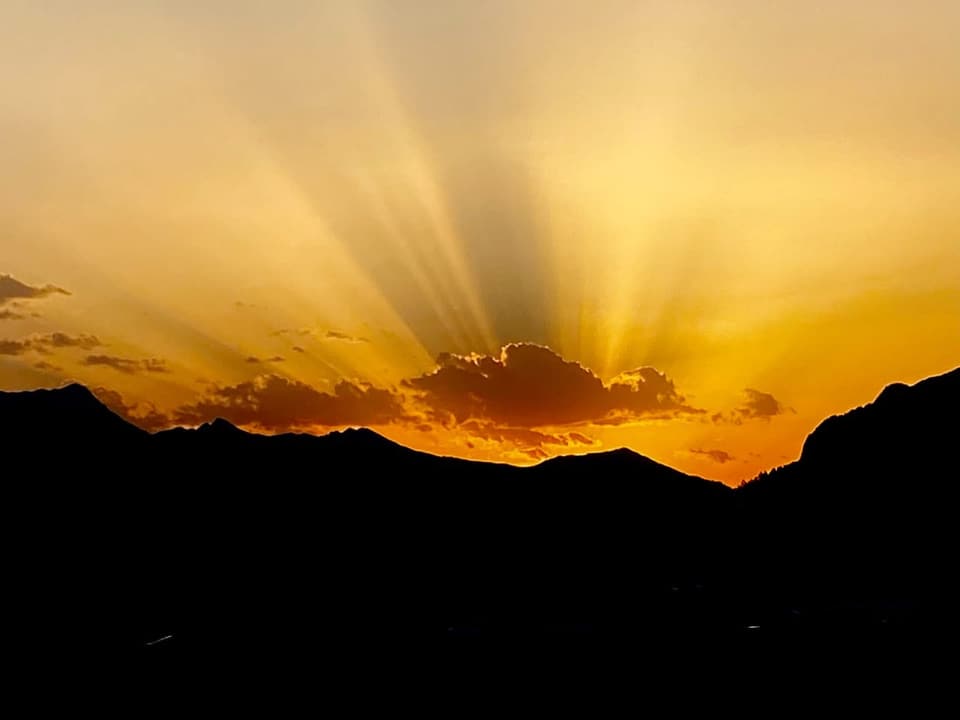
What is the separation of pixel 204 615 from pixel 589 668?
125012 mm

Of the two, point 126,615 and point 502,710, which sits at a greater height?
point 126,615

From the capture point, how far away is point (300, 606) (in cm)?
19562

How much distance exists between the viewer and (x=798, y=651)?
73.8m

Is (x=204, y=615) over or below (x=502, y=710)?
over

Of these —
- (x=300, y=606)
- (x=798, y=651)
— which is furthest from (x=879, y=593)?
(x=798, y=651)

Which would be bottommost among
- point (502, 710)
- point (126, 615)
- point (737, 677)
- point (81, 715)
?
point (81, 715)

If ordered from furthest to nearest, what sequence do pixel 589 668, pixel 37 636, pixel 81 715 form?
pixel 37 636
pixel 589 668
pixel 81 715

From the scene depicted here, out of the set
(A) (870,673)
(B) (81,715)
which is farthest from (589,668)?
(B) (81,715)

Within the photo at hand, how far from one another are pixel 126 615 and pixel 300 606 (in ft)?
102

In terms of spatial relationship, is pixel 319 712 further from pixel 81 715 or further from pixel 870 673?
pixel 870 673

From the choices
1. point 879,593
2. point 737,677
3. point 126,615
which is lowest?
point 737,677

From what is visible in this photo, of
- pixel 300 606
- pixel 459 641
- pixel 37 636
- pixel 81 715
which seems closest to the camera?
pixel 81 715

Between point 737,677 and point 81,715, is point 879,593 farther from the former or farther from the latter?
point 81,715

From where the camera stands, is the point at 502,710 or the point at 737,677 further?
the point at 737,677
